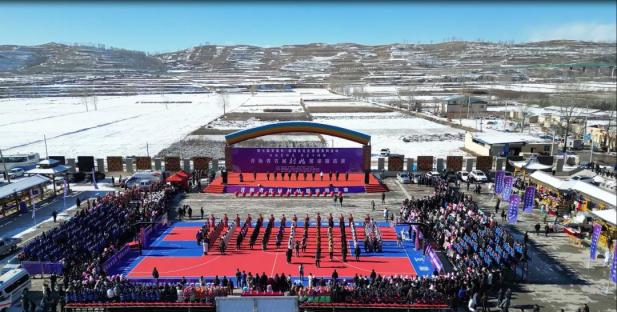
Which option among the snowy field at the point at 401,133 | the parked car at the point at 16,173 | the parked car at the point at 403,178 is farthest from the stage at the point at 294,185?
the parked car at the point at 16,173

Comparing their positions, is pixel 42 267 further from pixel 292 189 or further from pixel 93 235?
pixel 292 189

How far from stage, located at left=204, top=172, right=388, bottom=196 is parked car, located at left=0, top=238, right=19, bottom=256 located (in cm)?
1157

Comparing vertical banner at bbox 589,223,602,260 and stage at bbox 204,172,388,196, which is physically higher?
vertical banner at bbox 589,223,602,260

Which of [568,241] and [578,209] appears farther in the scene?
[578,209]

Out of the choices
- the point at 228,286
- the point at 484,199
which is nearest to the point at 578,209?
the point at 484,199

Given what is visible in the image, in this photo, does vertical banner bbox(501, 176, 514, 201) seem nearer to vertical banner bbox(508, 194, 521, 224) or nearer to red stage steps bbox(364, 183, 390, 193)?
vertical banner bbox(508, 194, 521, 224)

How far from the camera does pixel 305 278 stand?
15734mm

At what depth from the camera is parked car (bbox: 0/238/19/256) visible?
59.3 feet

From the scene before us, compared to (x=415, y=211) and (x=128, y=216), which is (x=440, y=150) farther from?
(x=128, y=216)

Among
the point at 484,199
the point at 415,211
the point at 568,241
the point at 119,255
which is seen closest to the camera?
the point at 119,255

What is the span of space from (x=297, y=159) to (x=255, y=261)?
12601mm

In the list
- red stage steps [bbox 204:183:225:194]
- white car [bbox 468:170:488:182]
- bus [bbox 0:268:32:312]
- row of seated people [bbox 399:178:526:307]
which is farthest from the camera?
white car [bbox 468:170:488:182]

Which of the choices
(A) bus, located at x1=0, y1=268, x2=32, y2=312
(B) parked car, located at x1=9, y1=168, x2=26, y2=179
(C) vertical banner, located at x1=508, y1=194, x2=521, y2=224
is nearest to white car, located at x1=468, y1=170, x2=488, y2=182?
(C) vertical banner, located at x1=508, y1=194, x2=521, y2=224

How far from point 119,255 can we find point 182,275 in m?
3.31
